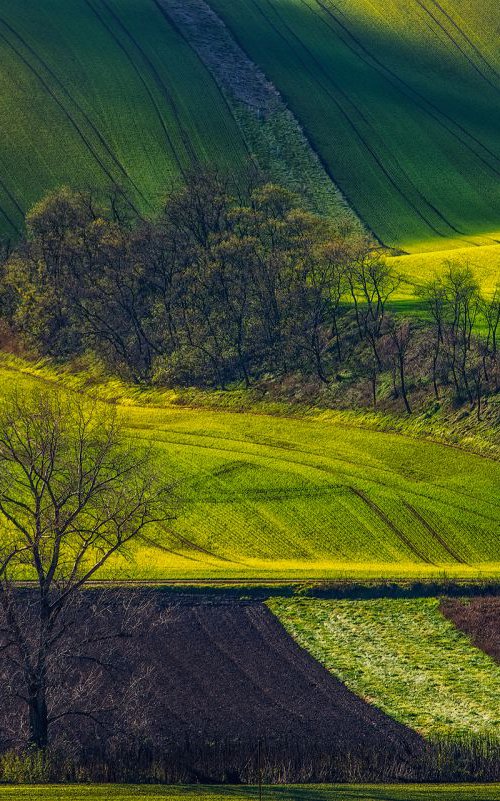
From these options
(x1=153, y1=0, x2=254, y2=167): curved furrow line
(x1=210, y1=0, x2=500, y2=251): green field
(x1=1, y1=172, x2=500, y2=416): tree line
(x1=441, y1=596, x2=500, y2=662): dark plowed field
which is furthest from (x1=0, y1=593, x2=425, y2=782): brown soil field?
(x1=153, y1=0, x2=254, y2=167): curved furrow line

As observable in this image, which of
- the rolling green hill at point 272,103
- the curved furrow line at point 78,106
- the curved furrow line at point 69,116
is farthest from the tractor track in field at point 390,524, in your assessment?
the curved furrow line at point 78,106

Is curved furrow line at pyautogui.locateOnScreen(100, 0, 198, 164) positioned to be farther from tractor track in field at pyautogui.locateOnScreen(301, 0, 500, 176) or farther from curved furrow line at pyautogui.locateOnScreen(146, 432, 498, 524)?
curved furrow line at pyautogui.locateOnScreen(146, 432, 498, 524)

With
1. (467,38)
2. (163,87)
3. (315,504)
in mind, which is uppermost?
(467,38)

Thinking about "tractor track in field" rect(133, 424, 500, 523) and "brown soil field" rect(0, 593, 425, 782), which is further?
"tractor track in field" rect(133, 424, 500, 523)

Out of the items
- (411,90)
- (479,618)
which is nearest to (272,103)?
(411,90)

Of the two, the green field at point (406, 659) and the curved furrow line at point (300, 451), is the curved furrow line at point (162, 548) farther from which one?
the curved furrow line at point (300, 451)

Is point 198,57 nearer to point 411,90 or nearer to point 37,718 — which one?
point 411,90

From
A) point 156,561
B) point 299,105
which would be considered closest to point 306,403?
point 156,561
